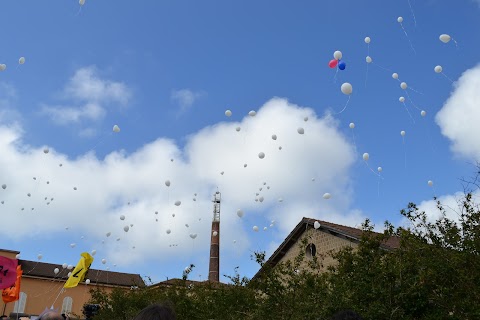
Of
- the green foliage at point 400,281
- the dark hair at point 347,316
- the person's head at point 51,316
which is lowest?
the dark hair at point 347,316

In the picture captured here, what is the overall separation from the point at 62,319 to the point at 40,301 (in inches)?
1400

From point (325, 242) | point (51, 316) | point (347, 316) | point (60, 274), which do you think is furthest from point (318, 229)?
point (60, 274)

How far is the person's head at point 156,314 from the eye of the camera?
226cm

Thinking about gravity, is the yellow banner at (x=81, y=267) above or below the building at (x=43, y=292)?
below

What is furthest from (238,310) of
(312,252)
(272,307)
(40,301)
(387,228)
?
(40,301)

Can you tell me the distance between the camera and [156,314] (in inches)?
89.8

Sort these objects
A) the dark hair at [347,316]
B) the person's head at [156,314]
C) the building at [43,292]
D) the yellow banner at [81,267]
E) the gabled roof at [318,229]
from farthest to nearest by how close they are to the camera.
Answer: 1. the building at [43,292]
2. the gabled roof at [318,229]
3. the yellow banner at [81,267]
4. the dark hair at [347,316]
5. the person's head at [156,314]

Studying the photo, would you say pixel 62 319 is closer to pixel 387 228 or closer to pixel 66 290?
pixel 387 228

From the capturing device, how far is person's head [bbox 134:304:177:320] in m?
2.26

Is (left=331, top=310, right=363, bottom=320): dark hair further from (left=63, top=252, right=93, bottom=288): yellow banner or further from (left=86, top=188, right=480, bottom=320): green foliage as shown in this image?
(left=63, top=252, right=93, bottom=288): yellow banner

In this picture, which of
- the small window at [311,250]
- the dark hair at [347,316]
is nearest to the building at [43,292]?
the small window at [311,250]

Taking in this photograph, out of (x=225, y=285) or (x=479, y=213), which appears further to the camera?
(x=225, y=285)

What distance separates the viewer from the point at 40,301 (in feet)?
115

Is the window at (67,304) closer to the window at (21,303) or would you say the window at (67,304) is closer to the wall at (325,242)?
the window at (21,303)
